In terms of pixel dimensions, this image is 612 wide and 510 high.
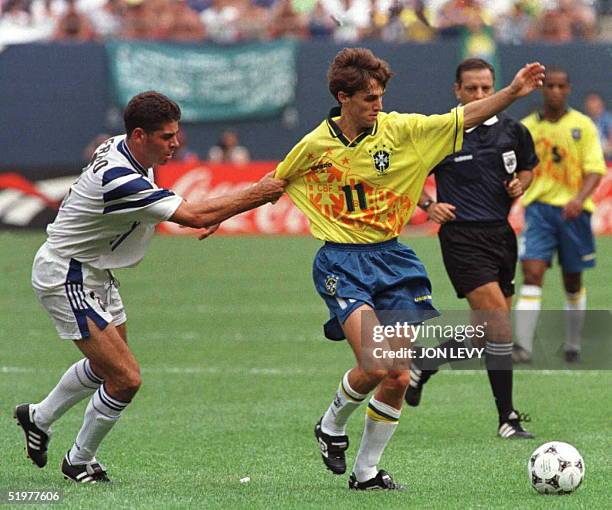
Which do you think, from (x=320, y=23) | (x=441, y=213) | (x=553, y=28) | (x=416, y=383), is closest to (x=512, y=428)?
(x=416, y=383)

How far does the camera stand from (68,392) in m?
7.77

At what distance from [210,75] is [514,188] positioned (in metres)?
20.8

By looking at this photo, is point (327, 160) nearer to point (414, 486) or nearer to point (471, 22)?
point (414, 486)

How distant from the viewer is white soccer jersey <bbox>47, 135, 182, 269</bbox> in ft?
23.5

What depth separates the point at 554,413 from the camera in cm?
990

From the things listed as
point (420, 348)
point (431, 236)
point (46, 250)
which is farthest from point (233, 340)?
point (431, 236)

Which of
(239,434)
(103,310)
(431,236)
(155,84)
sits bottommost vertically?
(431,236)

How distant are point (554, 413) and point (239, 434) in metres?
2.33

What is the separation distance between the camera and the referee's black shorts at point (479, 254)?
949 cm

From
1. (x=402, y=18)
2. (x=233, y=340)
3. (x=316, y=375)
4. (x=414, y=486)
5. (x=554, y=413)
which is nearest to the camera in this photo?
(x=414, y=486)

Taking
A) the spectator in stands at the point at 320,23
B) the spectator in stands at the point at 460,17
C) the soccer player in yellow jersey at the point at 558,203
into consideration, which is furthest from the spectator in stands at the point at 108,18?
the soccer player in yellow jersey at the point at 558,203

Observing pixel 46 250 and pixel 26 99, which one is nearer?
pixel 46 250

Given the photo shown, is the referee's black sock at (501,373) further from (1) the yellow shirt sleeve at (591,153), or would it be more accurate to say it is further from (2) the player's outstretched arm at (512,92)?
(1) the yellow shirt sleeve at (591,153)

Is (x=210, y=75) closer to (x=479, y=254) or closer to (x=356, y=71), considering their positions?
(x=479, y=254)
